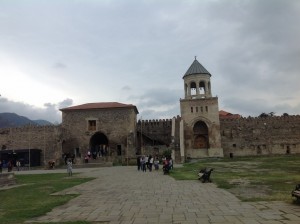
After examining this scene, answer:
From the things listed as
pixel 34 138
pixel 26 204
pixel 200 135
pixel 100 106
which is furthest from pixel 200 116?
pixel 26 204

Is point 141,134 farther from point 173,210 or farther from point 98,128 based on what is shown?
point 173,210

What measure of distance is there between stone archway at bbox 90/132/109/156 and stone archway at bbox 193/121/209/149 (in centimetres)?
1078

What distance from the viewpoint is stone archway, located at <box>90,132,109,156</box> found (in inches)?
1586

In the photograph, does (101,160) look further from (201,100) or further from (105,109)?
(201,100)

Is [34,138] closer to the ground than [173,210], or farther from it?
farther from it

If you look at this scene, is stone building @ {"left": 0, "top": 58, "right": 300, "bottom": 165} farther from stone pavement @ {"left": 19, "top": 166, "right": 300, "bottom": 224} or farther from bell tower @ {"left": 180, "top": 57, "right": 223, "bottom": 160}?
stone pavement @ {"left": 19, "top": 166, "right": 300, "bottom": 224}

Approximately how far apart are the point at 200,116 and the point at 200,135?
8.41 ft

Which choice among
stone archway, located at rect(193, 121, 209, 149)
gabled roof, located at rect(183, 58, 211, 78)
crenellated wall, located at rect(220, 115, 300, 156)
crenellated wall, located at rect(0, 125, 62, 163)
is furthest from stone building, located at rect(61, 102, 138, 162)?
crenellated wall, located at rect(220, 115, 300, 156)

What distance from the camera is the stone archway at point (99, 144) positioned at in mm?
40284

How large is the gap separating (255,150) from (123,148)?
16612mm

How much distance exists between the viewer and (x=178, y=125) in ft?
133

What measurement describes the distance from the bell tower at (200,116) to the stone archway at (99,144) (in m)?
9.46

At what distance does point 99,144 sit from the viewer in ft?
139

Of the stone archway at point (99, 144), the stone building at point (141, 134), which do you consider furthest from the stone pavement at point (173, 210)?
the stone archway at point (99, 144)
